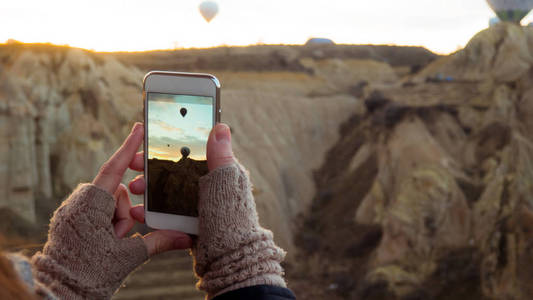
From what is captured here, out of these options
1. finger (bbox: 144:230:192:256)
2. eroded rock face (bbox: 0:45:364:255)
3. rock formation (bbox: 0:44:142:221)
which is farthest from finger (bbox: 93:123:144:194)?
rock formation (bbox: 0:44:142:221)

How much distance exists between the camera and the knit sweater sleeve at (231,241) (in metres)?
2.01

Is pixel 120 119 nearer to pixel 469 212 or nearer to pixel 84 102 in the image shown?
pixel 84 102

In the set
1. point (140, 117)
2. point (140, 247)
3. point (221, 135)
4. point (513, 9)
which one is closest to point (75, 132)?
point (140, 117)

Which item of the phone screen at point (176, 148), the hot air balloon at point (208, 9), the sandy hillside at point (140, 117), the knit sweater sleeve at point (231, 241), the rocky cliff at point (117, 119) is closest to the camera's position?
the knit sweater sleeve at point (231, 241)

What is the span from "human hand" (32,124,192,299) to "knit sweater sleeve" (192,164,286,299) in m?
0.29

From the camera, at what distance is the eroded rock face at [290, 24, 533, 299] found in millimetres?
15125

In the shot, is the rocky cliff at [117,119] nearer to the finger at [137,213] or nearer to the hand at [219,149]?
the finger at [137,213]

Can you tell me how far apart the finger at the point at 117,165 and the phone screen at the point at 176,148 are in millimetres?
104

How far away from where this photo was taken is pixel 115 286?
221 centimetres

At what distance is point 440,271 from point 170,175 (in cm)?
1430

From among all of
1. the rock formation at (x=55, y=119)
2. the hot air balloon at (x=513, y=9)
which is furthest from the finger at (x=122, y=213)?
the hot air balloon at (x=513, y=9)

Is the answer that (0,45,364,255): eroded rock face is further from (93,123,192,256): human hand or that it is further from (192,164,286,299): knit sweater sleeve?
(192,164,286,299): knit sweater sleeve

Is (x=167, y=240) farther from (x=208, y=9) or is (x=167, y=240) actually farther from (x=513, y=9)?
(x=208, y=9)

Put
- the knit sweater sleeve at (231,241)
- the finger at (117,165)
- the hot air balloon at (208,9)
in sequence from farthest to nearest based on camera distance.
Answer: the hot air balloon at (208,9), the finger at (117,165), the knit sweater sleeve at (231,241)
